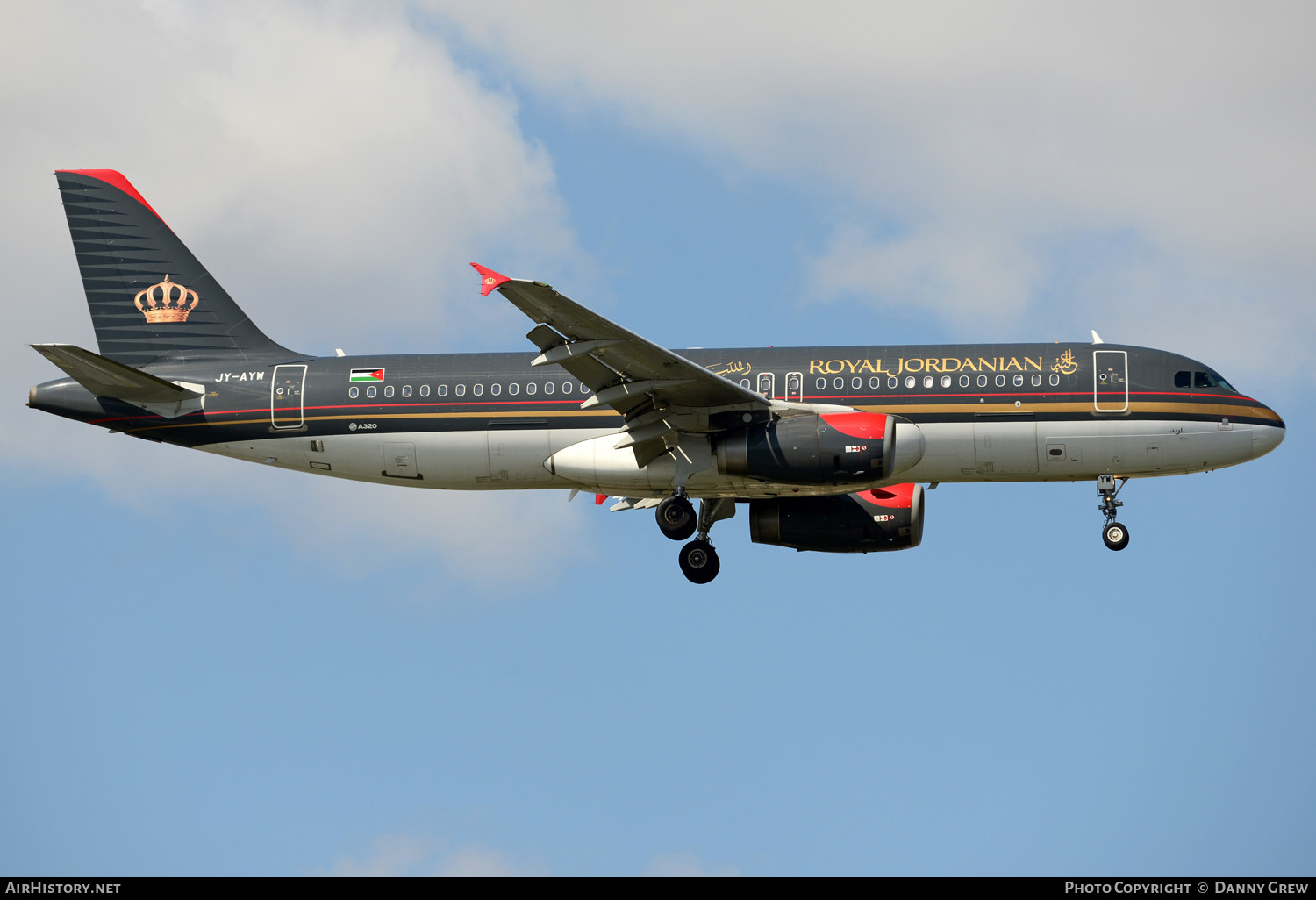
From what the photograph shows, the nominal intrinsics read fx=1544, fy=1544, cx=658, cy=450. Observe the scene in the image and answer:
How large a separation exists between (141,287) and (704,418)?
1796cm

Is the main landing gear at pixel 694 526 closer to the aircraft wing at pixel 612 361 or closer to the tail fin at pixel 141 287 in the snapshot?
the aircraft wing at pixel 612 361

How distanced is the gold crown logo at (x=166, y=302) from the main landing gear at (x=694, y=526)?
1529 centimetres

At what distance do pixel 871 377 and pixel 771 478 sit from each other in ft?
14.0

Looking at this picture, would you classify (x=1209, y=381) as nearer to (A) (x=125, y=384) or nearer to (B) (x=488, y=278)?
(B) (x=488, y=278)

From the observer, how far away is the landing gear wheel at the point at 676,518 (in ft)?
134

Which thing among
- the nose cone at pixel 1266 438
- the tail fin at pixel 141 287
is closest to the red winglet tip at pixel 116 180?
the tail fin at pixel 141 287

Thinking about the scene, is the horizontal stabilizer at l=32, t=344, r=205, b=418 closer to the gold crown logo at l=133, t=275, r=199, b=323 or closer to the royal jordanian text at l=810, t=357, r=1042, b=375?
the gold crown logo at l=133, t=275, r=199, b=323

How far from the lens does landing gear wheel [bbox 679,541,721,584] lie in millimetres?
41906

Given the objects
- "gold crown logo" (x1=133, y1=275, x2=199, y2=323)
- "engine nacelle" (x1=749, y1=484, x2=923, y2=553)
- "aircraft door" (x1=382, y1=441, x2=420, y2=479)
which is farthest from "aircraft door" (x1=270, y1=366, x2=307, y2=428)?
"engine nacelle" (x1=749, y1=484, x2=923, y2=553)

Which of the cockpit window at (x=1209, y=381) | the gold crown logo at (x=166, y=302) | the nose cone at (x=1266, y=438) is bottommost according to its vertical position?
the nose cone at (x=1266, y=438)

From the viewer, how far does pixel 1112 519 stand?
40.7 m

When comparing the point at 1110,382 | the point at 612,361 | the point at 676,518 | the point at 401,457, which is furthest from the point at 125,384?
the point at 1110,382

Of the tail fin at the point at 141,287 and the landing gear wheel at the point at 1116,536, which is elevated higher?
the tail fin at the point at 141,287
